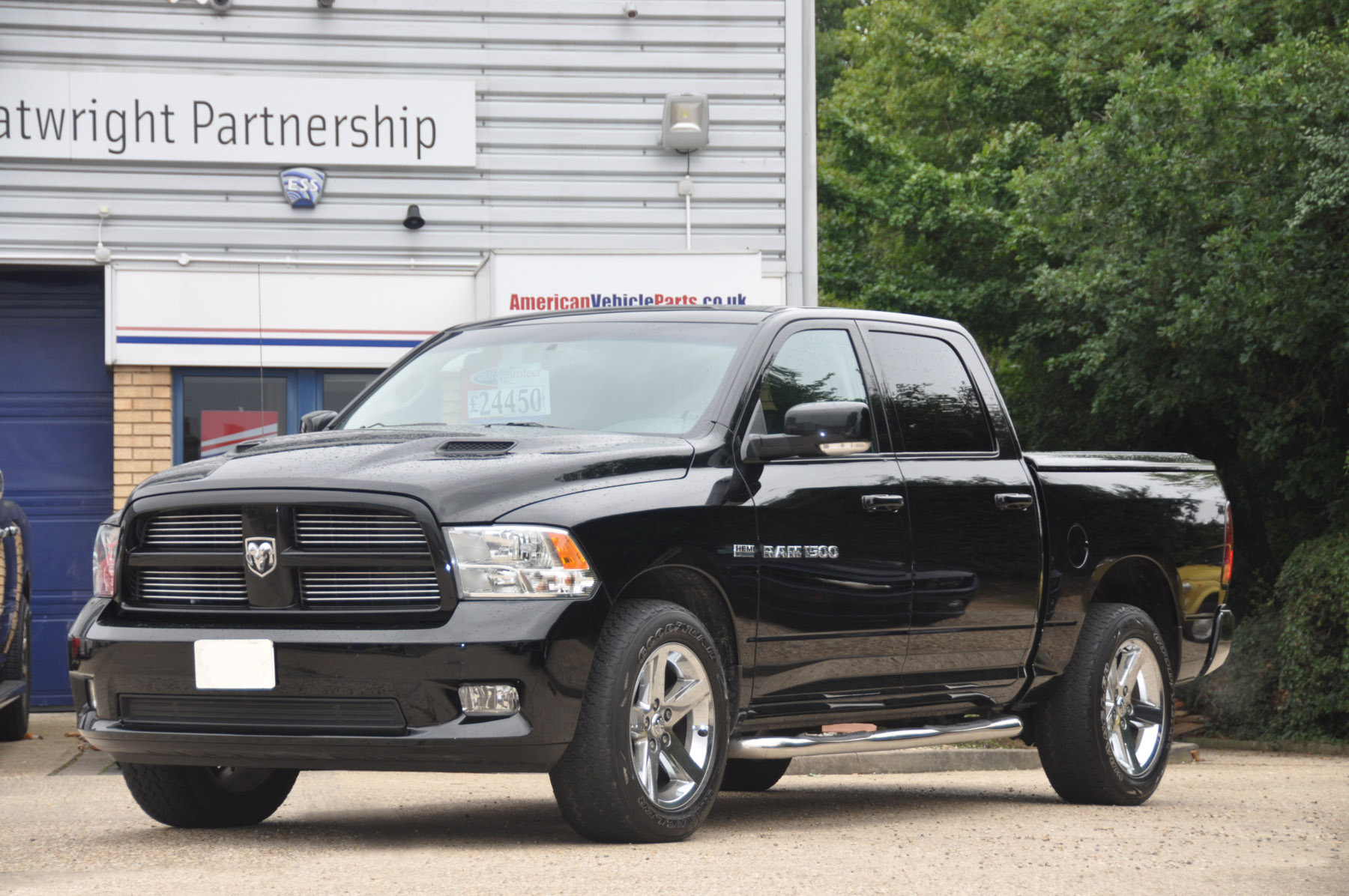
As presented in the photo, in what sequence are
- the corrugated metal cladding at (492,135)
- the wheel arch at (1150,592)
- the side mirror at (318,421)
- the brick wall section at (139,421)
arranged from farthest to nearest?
1. the corrugated metal cladding at (492,135)
2. the brick wall section at (139,421)
3. the wheel arch at (1150,592)
4. the side mirror at (318,421)

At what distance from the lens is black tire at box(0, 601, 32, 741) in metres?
11.4

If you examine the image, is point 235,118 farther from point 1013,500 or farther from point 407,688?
point 407,688

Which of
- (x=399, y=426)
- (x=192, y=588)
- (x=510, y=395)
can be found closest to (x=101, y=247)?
(x=399, y=426)

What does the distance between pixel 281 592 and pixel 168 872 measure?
882mm

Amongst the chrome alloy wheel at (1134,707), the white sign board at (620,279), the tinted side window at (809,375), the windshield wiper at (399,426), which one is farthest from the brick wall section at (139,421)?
the chrome alloy wheel at (1134,707)

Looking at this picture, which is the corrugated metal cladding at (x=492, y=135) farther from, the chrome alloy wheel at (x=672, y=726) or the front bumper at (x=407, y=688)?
the front bumper at (x=407, y=688)

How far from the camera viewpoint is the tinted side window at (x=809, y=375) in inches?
271

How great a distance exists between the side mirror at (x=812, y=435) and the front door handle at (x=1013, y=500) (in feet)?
3.82

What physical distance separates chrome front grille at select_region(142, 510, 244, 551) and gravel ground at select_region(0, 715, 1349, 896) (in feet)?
3.20

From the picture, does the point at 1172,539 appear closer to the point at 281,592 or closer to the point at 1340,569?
the point at 281,592

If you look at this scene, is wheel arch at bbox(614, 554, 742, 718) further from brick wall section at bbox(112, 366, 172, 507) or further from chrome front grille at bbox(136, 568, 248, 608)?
brick wall section at bbox(112, 366, 172, 507)

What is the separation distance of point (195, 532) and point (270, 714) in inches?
25.8

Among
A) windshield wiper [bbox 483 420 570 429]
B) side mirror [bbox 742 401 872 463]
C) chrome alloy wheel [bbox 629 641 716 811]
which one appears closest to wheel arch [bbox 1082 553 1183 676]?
side mirror [bbox 742 401 872 463]

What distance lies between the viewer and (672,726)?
6121 millimetres
